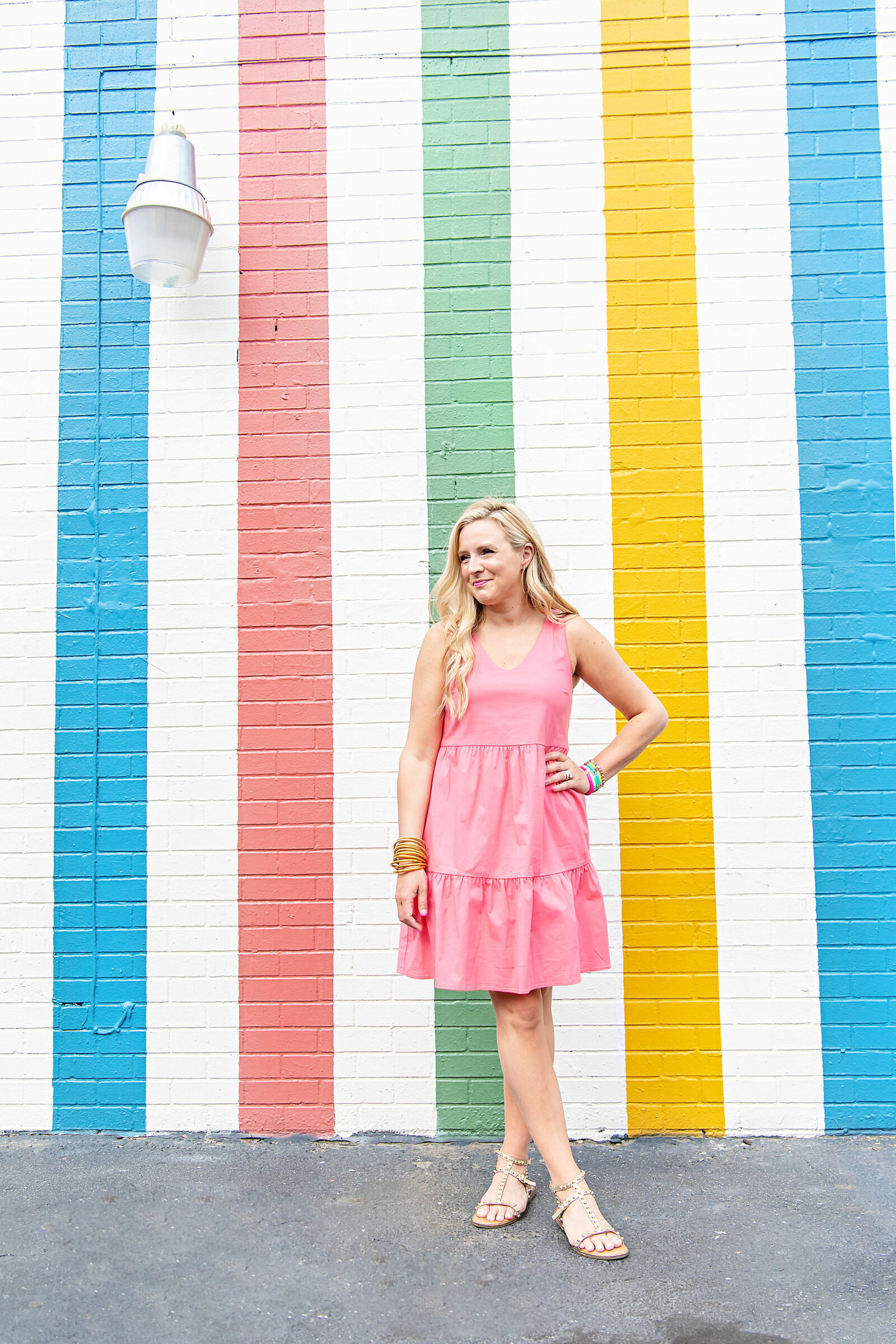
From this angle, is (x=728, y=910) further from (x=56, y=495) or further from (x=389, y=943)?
(x=56, y=495)

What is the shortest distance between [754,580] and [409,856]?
1.58m

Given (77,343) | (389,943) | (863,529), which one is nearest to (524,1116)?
(389,943)

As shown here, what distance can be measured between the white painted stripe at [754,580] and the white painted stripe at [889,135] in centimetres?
34

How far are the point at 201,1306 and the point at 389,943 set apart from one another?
1.19m

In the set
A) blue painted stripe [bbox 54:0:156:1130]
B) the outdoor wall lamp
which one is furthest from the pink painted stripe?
blue painted stripe [bbox 54:0:156:1130]

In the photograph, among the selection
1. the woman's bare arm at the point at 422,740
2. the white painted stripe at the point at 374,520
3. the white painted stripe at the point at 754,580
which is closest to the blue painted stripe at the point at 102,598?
the white painted stripe at the point at 374,520

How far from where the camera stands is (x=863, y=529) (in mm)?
3225

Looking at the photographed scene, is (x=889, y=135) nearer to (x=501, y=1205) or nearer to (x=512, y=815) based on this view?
(x=512, y=815)

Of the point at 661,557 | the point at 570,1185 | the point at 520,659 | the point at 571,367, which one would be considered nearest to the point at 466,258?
the point at 571,367

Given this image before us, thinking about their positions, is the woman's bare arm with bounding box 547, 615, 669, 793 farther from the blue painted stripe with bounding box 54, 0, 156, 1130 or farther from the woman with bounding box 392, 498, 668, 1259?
the blue painted stripe with bounding box 54, 0, 156, 1130

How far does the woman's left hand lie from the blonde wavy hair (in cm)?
28

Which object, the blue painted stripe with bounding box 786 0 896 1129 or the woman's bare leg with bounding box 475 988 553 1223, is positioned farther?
the blue painted stripe with bounding box 786 0 896 1129

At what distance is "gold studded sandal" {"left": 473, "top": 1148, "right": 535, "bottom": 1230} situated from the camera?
251 centimetres

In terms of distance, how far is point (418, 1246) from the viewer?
243 centimetres
